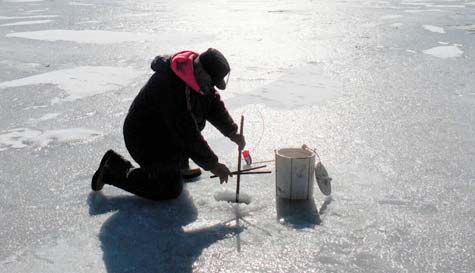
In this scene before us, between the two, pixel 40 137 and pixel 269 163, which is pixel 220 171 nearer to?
pixel 269 163

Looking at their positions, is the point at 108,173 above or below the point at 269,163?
above

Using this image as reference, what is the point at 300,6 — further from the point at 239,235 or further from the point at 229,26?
the point at 239,235

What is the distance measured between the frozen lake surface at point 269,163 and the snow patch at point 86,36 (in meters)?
0.46

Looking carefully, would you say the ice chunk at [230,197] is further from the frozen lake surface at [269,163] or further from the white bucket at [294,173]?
the white bucket at [294,173]

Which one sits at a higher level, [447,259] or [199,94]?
[199,94]

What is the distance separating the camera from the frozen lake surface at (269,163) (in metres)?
2.40

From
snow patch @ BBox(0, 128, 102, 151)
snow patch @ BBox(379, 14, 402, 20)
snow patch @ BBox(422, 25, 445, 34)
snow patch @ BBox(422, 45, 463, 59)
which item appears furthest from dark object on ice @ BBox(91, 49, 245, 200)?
snow patch @ BBox(379, 14, 402, 20)

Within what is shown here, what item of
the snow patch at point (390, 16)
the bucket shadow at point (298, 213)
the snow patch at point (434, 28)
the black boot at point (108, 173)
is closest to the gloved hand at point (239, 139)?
the bucket shadow at point (298, 213)

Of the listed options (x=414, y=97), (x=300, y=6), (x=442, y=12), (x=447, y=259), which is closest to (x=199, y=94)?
(x=447, y=259)

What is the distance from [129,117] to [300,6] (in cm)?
1327

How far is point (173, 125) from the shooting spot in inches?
111

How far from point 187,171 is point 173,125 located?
1.95ft

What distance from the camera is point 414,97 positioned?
16.8ft

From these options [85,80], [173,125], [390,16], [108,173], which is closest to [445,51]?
[85,80]
